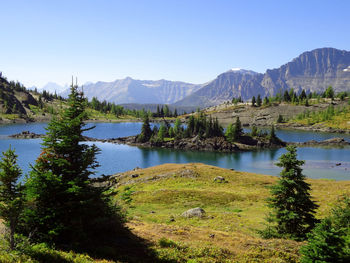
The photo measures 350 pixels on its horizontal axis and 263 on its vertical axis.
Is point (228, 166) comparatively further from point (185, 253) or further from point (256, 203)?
point (185, 253)

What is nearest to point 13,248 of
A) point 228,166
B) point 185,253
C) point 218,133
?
point 185,253

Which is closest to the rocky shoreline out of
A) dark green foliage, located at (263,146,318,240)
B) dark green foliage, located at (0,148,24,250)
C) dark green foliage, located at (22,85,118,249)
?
dark green foliage, located at (263,146,318,240)

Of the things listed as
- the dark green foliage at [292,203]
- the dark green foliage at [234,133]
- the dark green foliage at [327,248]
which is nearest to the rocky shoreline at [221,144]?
the dark green foliage at [234,133]

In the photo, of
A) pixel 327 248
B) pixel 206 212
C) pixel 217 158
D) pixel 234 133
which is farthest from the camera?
pixel 234 133

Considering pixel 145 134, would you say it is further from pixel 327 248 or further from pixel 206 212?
pixel 327 248

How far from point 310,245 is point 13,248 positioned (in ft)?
61.7

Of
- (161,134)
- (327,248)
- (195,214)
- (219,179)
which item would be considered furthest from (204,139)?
(327,248)

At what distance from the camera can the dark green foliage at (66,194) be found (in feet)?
60.3

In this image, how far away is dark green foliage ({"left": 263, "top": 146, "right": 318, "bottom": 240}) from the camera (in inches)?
976

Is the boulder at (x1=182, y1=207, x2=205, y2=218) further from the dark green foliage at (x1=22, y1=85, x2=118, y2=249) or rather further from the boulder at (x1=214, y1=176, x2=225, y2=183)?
the boulder at (x1=214, y1=176, x2=225, y2=183)

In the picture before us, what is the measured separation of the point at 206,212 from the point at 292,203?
15058 millimetres

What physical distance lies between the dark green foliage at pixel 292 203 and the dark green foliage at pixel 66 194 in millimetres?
16992

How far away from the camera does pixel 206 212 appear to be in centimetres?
3744

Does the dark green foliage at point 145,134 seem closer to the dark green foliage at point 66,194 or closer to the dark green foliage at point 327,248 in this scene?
the dark green foliage at point 66,194
